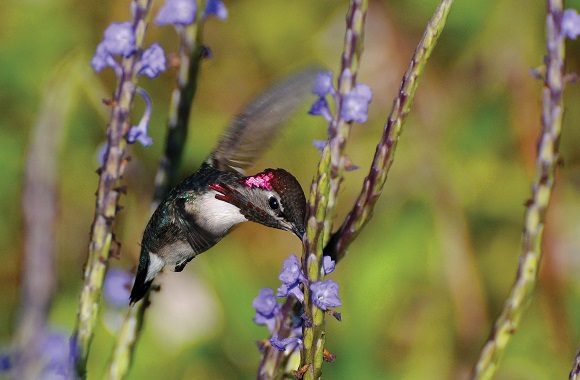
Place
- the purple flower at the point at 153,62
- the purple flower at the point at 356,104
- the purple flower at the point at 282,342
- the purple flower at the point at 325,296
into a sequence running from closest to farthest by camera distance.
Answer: the purple flower at the point at 325,296 < the purple flower at the point at 282,342 < the purple flower at the point at 356,104 < the purple flower at the point at 153,62

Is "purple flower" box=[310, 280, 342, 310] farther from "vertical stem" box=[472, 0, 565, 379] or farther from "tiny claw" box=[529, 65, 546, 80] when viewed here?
"tiny claw" box=[529, 65, 546, 80]

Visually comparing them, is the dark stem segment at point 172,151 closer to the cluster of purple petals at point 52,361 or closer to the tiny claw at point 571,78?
the cluster of purple petals at point 52,361

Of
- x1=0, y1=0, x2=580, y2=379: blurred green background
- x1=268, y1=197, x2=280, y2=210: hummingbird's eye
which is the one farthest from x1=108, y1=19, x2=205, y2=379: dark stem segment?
x1=0, y1=0, x2=580, y2=379: blurred green background

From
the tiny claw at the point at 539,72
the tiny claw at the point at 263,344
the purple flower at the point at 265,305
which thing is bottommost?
the tiny claw at the point at 263,344

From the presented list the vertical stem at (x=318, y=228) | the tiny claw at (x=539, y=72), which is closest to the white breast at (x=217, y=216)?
the vertical stem at (x=318, y=228)

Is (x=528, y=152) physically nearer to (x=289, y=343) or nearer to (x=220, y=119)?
(x=220, y=119)

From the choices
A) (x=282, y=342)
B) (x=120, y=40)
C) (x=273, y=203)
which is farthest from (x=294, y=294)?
(x=120, y=40)

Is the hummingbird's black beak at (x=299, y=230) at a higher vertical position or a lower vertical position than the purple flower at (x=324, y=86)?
lower
